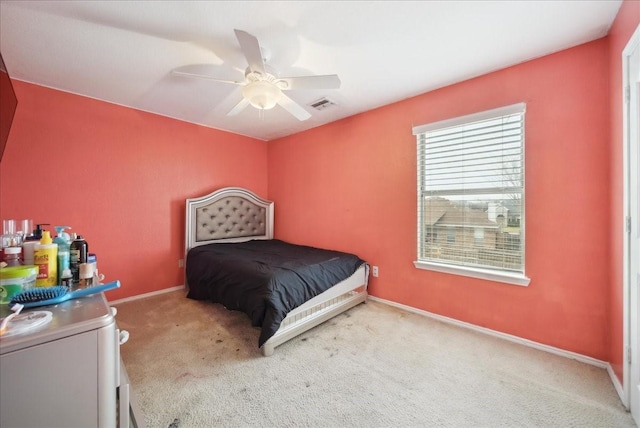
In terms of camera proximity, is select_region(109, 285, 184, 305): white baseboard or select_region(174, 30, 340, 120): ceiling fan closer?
select_region(174, 30, 340, 120): ceiling fan

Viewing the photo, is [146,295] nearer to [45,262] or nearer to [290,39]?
[45,262]

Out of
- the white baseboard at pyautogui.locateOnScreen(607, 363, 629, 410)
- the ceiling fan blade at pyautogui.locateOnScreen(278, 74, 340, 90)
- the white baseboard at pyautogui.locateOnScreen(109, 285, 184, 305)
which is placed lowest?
the white baseboard at pyautogui.locateOnScreen(607, 363, 629, 410)

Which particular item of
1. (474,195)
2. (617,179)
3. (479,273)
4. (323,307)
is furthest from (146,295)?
(617,179)

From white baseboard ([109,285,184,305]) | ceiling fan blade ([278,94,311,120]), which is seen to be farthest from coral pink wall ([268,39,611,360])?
white baseboard ([109,285,184,305])

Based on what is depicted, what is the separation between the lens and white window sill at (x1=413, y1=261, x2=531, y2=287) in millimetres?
2102

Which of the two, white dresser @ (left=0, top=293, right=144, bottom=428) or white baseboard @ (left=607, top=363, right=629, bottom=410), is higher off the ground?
white dresser @ (left=0, top=293, right=144, bottom=428)

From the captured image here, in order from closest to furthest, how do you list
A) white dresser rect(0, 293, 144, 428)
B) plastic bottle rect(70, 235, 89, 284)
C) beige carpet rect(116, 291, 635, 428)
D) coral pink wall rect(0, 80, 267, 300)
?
white dresser rect(0, 293, 144, 428) < plastic bottle rect(70, 235, 89, 284) < beige carpet rect(116, 291, 635, 428) < coral pink wall rect(0, 80, 267, 300)

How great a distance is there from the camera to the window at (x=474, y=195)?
215 cm

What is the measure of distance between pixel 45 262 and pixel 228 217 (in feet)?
9.04

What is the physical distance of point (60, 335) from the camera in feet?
2.17

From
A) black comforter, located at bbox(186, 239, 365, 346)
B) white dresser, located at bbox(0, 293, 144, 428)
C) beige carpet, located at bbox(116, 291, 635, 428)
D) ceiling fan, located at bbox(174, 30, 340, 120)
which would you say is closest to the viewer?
white dresser, located at bbox(0, 293, 144, 428)

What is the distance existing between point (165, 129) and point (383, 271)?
3.25m

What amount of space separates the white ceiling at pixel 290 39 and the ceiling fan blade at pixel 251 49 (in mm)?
227

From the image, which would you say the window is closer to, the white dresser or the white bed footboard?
the white bed footboard
